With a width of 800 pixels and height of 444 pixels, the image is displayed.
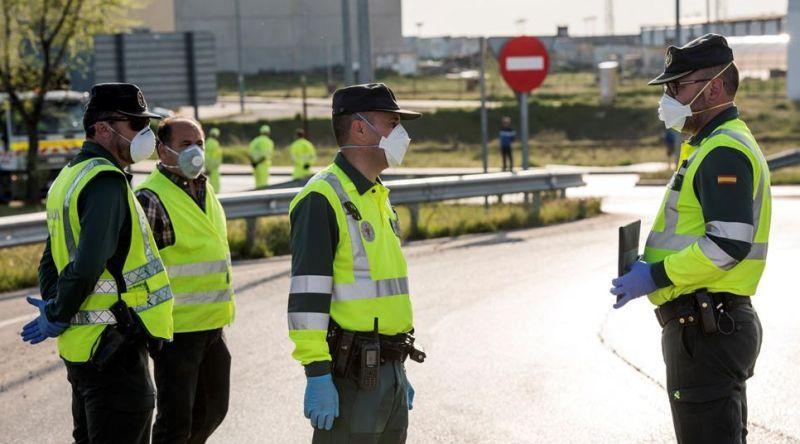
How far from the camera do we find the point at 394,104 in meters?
5.22

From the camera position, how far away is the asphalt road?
791 cm

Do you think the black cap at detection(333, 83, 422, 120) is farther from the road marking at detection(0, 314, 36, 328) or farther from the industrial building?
the industrial building

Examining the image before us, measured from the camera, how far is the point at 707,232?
16.9ft

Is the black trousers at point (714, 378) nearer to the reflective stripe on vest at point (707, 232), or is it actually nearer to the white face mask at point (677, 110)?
the reflective stripe on vest at point (707, 232)

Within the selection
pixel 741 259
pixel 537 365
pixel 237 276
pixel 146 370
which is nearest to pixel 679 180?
pixel 741 259

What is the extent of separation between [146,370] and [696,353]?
220 centimetres

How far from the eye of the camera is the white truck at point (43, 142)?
30.7 meters

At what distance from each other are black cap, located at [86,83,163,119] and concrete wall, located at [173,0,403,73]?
7673cm

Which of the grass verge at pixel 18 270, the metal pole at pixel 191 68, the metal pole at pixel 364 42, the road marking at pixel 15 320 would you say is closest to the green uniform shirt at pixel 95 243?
the road marking at pixel 15 320

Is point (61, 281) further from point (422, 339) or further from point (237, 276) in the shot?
point (237, 276)

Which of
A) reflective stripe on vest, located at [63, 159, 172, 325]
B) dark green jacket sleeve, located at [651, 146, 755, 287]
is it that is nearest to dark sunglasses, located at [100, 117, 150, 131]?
reflective stripe on vest, located at [63, 159, 172, 325]

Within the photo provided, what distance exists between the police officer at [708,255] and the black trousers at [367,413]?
102cm

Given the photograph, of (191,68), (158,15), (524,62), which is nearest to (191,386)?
(524,62)

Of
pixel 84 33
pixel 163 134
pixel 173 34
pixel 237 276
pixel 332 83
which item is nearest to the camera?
pixel 163 134
